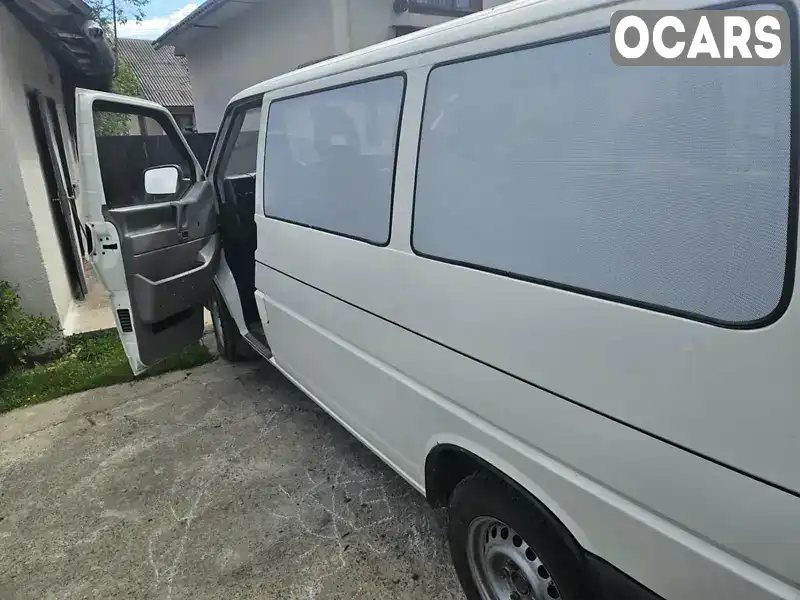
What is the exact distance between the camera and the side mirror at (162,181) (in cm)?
336

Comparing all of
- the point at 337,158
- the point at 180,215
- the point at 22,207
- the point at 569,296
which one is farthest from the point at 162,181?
the point at 569,296

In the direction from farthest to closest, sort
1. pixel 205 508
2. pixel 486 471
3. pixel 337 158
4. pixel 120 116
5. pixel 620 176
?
pixel 120 116
pixel 205 508
pixel 337 158
pixel 486 471
pixel 620 176

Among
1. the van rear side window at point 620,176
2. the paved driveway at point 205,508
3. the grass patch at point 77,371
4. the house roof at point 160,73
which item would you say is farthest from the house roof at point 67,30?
the house roof at point 160,73

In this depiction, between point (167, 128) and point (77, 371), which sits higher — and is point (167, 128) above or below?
above

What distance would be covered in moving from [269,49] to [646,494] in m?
9.57

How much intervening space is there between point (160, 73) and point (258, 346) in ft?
93.2

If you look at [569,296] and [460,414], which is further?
[460,414]

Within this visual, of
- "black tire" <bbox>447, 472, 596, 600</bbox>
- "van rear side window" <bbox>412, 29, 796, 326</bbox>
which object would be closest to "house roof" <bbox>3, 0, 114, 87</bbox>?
"van rear side window" <bbox>412, 29, 796, 326</bbox>

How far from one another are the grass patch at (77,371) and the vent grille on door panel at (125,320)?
4.24 ft

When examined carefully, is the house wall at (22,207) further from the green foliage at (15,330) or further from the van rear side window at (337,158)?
the van rear side window at (337,158)

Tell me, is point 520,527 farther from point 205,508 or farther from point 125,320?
point 125,320

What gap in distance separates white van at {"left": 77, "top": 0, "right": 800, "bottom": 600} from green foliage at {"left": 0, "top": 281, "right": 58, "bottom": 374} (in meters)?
3.15

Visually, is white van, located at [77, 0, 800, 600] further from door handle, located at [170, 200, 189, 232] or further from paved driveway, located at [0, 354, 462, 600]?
door handle, located at [170, 200, 189, 232]

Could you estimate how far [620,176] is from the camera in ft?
4.30
